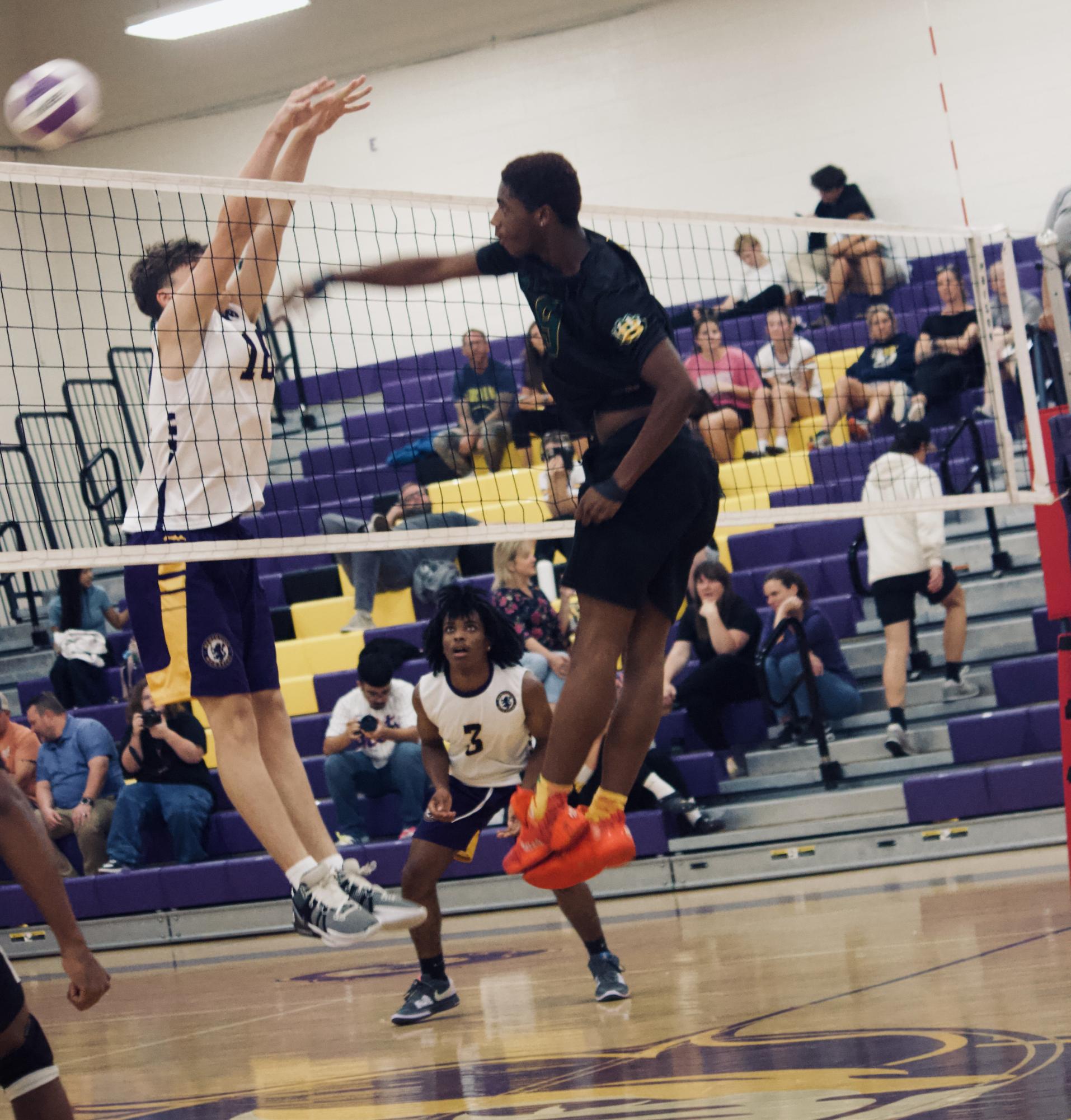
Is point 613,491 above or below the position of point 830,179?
below

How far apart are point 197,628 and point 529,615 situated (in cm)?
484

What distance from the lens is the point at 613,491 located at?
3902 millimetres

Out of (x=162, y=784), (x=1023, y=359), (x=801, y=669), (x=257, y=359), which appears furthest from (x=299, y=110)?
(x=162, y=784)

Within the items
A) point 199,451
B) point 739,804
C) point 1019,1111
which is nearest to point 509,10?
point 739,804

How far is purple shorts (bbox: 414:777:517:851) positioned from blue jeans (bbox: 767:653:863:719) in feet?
10.4

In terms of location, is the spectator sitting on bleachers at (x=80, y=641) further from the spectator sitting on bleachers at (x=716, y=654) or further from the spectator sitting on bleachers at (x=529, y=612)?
the spectator sitting on bleachers at (x=716, y=654)

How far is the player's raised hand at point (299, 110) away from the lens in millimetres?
4426

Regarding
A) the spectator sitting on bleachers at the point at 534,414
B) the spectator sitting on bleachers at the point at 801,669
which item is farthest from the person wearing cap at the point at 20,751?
the spectator sitting on bleachers at the point at 801,669

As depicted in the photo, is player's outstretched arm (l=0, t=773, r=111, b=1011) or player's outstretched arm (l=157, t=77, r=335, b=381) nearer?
player's outstretched arm (l=0, t=773, r=111, b=1011)

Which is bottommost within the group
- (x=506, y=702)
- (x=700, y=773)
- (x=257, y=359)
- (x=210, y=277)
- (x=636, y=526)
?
(x=700, y=773)

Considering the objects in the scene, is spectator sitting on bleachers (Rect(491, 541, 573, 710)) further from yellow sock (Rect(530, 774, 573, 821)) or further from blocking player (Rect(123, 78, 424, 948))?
yellow sock (Rect(530, 774, 573, 821))

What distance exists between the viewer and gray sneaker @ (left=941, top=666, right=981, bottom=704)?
358 inches

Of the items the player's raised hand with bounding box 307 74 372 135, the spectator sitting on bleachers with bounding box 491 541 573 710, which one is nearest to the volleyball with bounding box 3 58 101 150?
the player's raised hand with bounding box 307 74 372 135

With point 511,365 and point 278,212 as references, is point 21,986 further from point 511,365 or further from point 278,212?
point 511,365
